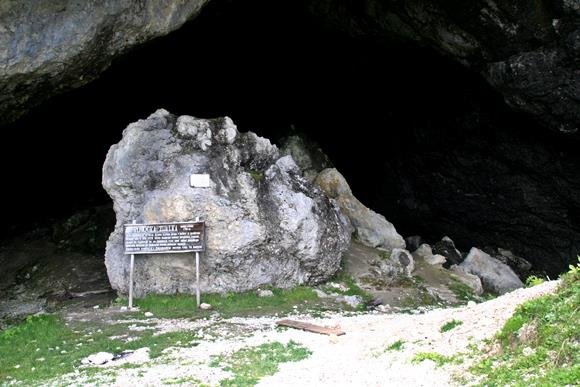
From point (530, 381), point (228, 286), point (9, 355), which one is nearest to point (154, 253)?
point (228, 286)

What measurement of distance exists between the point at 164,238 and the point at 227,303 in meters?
2.51

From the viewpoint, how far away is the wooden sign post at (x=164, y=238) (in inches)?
640

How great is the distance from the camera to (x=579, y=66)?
62.1 ft

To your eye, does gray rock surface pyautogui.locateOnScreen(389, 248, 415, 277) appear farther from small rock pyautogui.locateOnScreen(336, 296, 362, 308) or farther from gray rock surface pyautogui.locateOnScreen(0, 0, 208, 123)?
gray rock surface pyautogui.locateOnScreen(0, 0, 208, 123)

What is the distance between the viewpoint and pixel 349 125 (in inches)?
1222

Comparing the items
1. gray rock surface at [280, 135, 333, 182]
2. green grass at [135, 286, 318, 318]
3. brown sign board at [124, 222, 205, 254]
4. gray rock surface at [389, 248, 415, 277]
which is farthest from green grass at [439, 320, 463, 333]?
gray rock surface at [280, 135, 333, 182]

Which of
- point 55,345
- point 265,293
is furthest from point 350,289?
point 55,345

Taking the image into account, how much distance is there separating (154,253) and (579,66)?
1452cm

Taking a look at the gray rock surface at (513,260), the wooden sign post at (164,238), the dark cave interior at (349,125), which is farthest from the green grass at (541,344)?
the gray rock surface at (513,260)

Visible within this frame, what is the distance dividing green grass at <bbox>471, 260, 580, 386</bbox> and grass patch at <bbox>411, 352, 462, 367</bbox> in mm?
485

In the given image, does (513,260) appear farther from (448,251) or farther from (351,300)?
(351,300)

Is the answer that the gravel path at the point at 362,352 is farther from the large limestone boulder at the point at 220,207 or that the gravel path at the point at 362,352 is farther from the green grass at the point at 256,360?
the large limestone boulder at the point at 220,207


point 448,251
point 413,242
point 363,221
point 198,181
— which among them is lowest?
point 448,251

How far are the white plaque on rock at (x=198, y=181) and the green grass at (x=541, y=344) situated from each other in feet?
34.3
